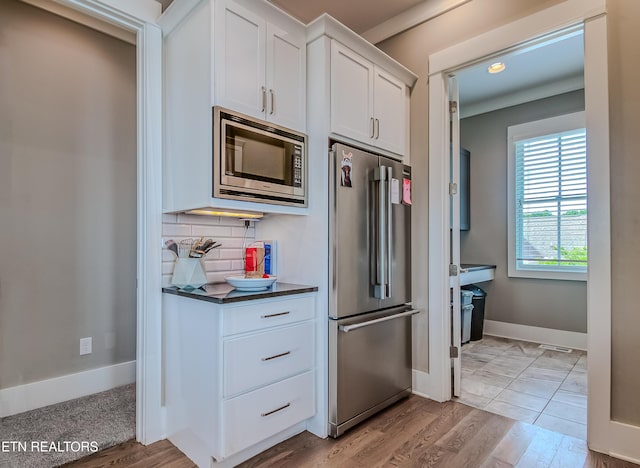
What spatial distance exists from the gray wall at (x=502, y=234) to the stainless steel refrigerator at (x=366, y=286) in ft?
7.68

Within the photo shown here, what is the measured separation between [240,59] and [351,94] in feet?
2.41

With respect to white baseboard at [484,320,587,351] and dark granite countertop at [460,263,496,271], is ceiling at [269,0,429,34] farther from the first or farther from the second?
white baseboard at [484,320,587,351]

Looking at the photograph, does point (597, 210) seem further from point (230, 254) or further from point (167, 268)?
point (167, 268)

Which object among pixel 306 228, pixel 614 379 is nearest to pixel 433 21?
pixel 306 228

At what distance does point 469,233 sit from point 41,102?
4544 mm

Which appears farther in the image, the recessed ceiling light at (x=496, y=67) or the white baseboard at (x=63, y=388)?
the recessed ceiling light at (x=496, y=67)

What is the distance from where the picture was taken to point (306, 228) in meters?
2.27

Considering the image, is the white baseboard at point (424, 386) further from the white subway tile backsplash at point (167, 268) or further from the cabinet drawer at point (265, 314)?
the white subway tile backsplash at point (167, 268)

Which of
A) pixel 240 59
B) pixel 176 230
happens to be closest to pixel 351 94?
pixel 240 59

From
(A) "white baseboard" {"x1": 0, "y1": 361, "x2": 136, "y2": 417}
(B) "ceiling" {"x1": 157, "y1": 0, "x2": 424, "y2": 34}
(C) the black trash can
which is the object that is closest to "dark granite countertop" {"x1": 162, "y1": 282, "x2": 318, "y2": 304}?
(A) "white baseboard" {"x1": 0, "y1": 361, "x2": 136, "y2": 417}

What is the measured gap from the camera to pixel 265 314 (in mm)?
1886

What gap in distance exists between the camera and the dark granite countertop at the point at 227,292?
1.73m

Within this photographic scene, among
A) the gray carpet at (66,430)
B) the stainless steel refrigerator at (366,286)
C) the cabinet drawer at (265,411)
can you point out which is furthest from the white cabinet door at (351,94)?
the gray carpet at (66,430)

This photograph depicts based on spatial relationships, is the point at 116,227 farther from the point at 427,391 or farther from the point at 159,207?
the point at 427,391
